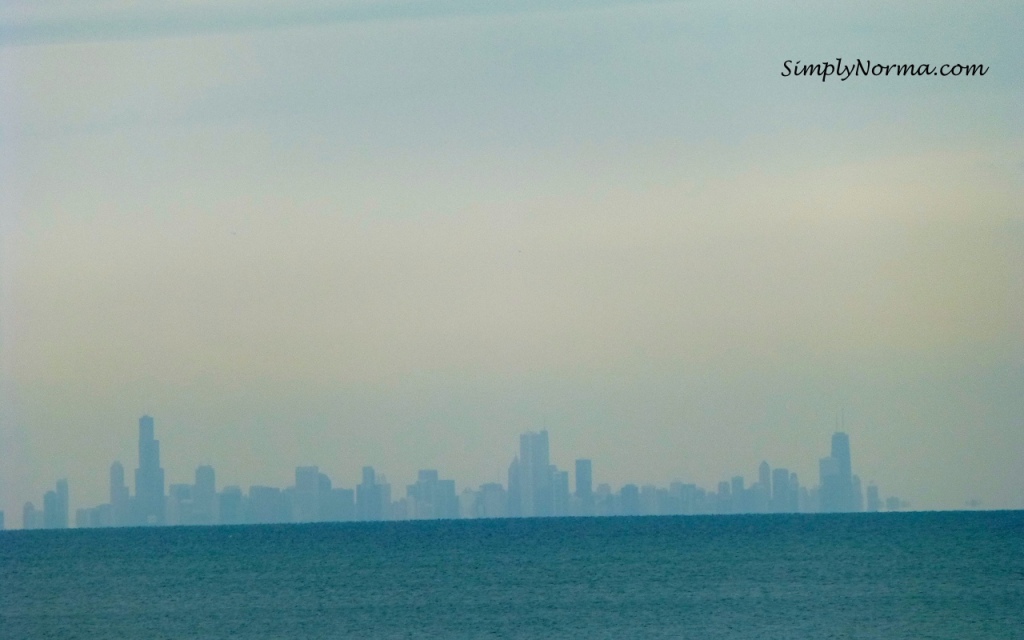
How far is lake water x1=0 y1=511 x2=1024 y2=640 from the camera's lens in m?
50.2

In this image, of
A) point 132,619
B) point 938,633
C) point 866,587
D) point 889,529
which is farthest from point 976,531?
point 132,619

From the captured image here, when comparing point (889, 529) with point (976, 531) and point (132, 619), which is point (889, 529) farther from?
point (132, 619)

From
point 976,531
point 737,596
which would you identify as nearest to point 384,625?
point 737,596

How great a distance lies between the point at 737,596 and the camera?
198ft

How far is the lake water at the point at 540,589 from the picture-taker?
50.2 metres

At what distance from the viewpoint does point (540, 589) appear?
6619 cm

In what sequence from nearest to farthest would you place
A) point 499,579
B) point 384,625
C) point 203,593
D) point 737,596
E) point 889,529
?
point 384,625 → point 737,596 → point 203,593 → point 499,579 → point 889,529

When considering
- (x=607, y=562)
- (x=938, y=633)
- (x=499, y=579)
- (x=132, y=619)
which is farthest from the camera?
(x=607, y=562)

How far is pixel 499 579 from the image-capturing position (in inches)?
2884

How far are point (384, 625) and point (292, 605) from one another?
1098cm

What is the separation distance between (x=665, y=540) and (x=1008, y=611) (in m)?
61.6

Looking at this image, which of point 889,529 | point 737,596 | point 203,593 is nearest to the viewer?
point 737,596

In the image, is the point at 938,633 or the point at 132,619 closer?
the point at 938,633

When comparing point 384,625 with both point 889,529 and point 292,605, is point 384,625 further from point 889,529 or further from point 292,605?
point 889,529
